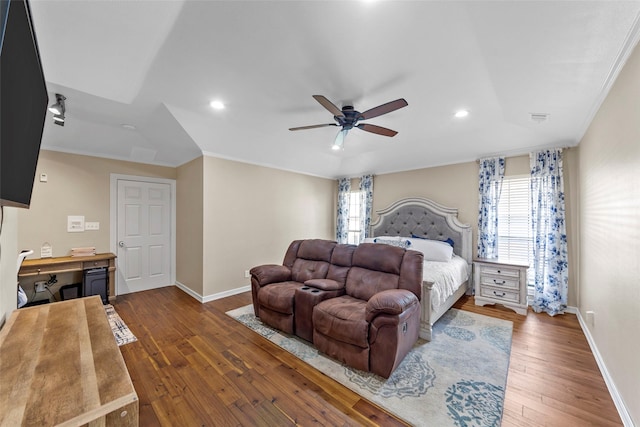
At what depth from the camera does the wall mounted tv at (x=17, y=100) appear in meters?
0.83

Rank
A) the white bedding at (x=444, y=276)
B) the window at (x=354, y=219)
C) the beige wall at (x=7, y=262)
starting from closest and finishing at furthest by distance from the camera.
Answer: the beige wall at (x=7, y=262)
the white bedding at (x=444, y=276)
the window at (x=354, y=219)

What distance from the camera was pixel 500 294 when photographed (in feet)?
12.0

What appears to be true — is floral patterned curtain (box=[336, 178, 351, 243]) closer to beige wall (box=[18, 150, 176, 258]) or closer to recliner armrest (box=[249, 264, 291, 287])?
recliner armrest (box=[249, 264, 291, 287])

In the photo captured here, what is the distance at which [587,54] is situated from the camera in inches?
74.4

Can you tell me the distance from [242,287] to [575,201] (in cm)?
531

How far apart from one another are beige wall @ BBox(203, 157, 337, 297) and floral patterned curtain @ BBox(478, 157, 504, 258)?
3365 mm

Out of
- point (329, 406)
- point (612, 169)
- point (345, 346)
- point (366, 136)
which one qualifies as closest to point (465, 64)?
point (612, 169)

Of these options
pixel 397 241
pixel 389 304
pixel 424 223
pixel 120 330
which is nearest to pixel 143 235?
pixel 120 330

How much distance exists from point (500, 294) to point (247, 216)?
168 inches

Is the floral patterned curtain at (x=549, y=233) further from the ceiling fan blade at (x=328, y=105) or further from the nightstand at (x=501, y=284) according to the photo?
the ceiling fan blade at (x=328, y=105)

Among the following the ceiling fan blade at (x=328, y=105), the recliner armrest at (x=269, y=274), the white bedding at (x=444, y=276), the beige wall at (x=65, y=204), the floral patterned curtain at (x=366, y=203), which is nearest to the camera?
the ceiling fan blade at (x=328, y=105)

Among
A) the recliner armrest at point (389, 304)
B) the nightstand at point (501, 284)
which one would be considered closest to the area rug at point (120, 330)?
the recliner armrest at point (389, 304)

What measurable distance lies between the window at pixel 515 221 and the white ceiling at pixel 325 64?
0.63 m

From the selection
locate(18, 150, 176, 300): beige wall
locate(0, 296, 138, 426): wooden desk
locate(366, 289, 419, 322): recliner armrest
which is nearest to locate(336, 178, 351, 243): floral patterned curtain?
locate(366, 289, 419, 322): recliner armrest
